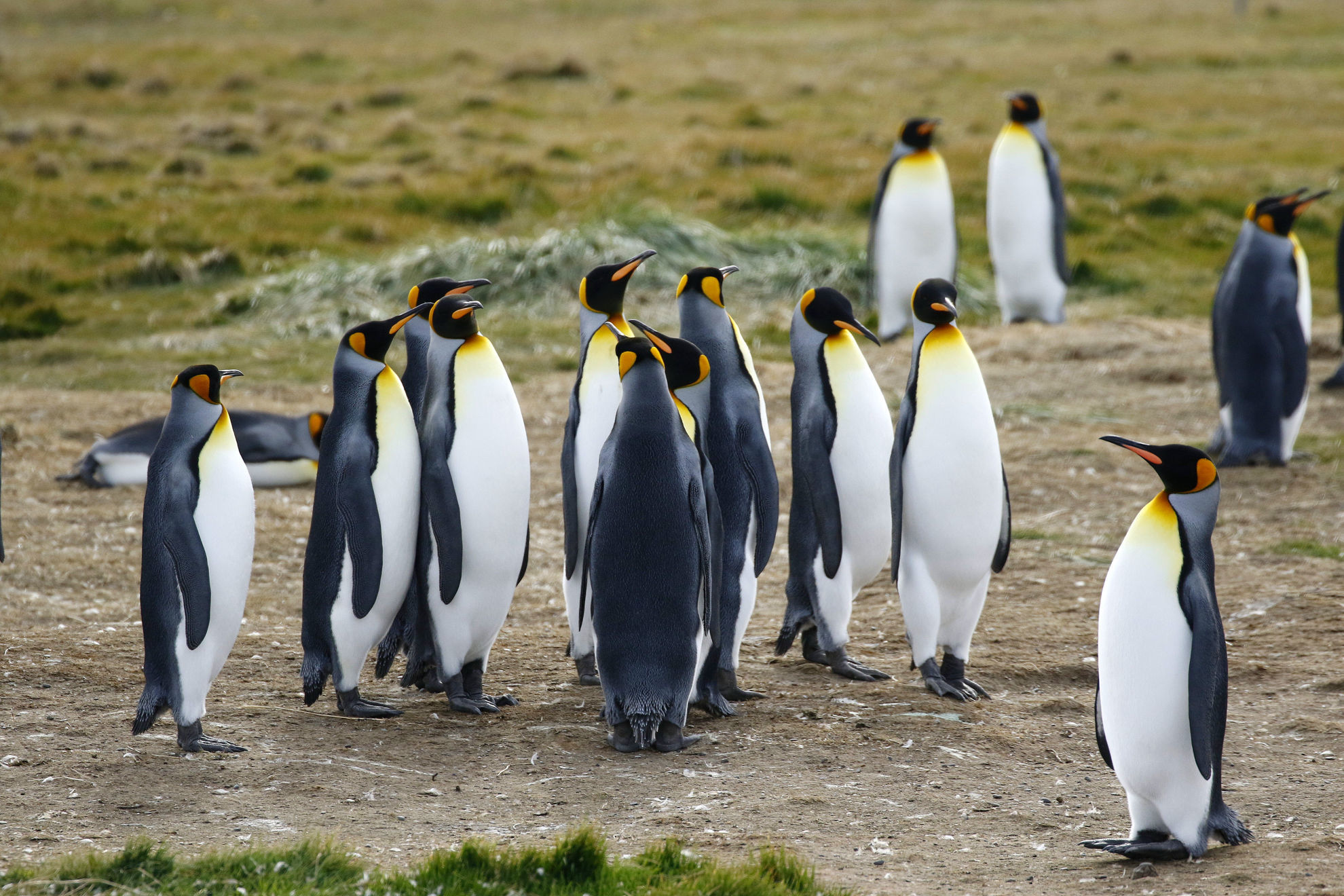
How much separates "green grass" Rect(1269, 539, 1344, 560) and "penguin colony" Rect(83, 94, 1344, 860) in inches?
90.2

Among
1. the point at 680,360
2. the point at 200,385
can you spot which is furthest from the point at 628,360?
the point at 200,385

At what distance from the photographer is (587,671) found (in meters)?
5.48

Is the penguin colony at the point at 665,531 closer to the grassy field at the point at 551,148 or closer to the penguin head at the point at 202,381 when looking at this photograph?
the penguin head at the point at 202,381

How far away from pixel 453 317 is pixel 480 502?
2.28 feet

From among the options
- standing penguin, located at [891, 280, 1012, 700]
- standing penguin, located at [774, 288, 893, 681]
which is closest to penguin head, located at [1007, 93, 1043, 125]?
standing penguin, located at [774, 288, 893, 681]

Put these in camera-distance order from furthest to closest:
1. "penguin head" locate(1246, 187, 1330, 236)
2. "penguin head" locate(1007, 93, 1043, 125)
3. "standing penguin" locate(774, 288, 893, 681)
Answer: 1. "penguin head" locate(1007, 93, 1043, 125)
2. "penguin head" locate(1246, 187, 1330, 236)
3. "standing penguin" locate(774, 288, 893, 681)

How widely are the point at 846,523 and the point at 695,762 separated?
1450mm

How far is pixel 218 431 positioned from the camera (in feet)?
15.8

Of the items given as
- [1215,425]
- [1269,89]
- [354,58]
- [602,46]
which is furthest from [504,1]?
[1215,425]

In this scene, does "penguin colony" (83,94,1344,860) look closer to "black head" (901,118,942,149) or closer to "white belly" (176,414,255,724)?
"white belly" (176,414,255,724)

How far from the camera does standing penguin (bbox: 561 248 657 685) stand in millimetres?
5402

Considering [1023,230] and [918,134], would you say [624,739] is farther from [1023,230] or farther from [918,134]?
[1023,230]

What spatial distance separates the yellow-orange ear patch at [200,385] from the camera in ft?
15.7

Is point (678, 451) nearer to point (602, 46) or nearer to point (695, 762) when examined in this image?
point (695, 762)
